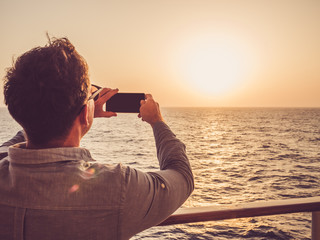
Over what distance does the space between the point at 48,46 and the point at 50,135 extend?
0.84ft

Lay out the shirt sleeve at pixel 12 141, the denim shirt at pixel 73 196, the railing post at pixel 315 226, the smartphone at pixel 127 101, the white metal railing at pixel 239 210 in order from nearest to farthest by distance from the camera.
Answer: the denim shirt at pixel 73 196 < the shirt sleeve at pixel 12 141 < the smartphone at pixel 127 101 < the white metal railing at pixel 239 210 < the railing post at pixel 315 226

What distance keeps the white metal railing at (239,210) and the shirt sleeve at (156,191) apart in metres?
0.55

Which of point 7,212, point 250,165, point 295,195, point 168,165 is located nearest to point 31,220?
point 7,212

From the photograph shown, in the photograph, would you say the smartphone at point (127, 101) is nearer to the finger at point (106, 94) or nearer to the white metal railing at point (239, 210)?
the finger at point (106, 94)

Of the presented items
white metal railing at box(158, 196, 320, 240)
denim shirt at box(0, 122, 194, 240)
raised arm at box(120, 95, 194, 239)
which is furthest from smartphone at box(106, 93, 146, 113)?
white metal railing at box(158, 196, 320, 240)

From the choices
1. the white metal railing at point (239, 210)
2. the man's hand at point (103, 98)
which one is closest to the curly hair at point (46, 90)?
the man's hand at point (103, 98)

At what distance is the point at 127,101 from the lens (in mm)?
1253

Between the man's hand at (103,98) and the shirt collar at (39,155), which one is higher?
the man's hand at (103,98)

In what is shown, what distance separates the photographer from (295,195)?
51.5 feet

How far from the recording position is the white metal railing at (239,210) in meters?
1.48

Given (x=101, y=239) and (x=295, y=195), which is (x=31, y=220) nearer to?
(x=101, y=239)

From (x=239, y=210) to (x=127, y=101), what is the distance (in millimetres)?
817

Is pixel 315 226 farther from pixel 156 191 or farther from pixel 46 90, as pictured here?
pixel 46 90

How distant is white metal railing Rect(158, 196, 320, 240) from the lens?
148 cm
